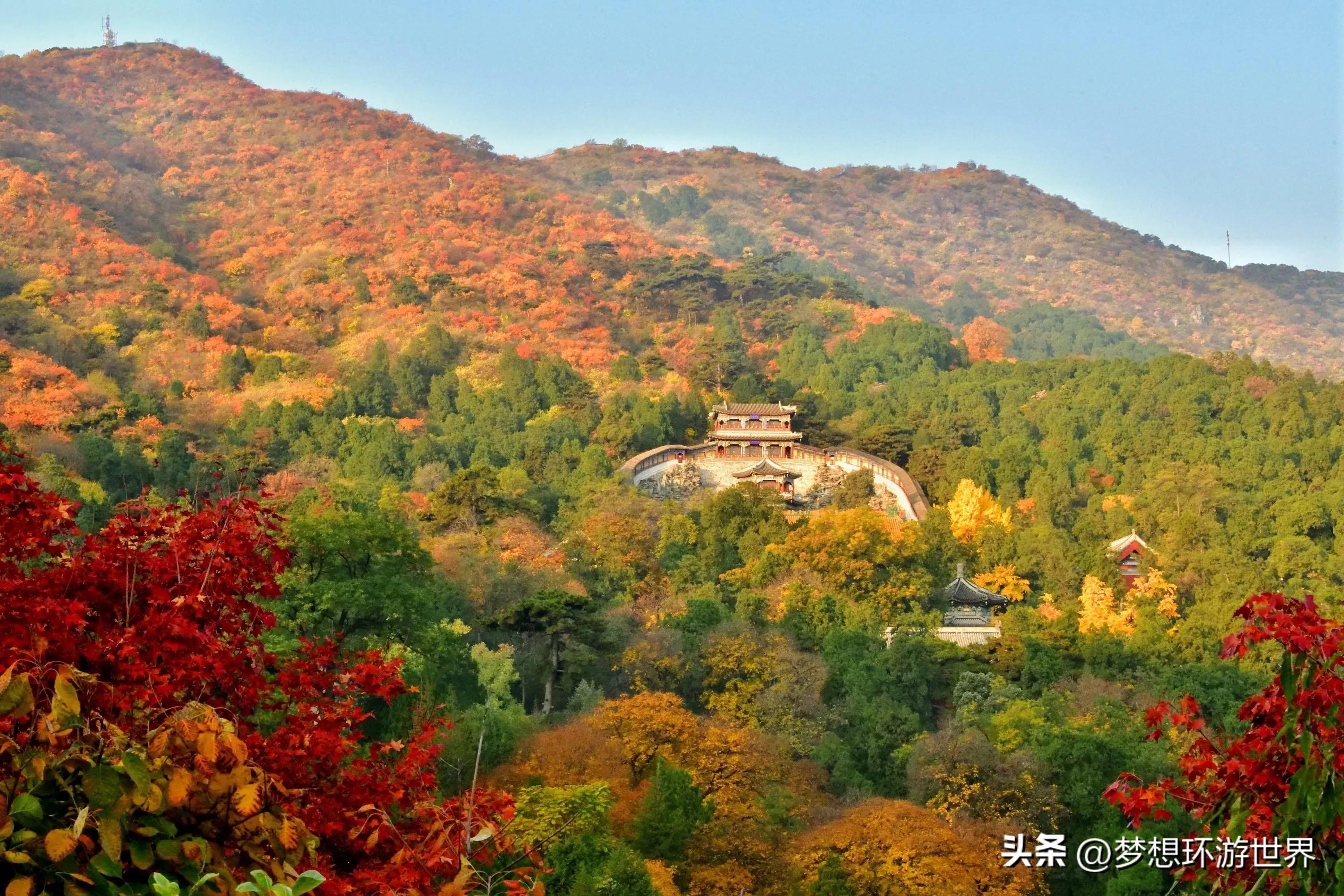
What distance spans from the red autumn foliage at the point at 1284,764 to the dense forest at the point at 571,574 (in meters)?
0.02

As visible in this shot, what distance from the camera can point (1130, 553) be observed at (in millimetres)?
31484

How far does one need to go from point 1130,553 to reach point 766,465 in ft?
32.0

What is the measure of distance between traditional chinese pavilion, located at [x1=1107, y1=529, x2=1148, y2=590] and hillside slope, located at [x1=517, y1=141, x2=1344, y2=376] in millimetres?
58325

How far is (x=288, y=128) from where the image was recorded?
79188mm

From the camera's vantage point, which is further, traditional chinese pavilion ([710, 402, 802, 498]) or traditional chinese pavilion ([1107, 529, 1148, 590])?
traditional chinese pavilion ([710, 402, 802, 498])

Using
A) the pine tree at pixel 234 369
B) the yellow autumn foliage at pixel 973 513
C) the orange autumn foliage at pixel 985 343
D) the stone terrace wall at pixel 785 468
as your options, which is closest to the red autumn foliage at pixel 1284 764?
the yellow autumn foliage at pixel 973 513

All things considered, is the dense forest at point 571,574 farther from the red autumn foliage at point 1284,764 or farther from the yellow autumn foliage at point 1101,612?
the yellow autumn foliage at point 1101,612

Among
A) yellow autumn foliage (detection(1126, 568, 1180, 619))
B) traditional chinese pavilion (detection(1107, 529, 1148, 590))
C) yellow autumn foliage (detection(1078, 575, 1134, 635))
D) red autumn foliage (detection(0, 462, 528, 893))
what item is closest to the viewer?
red autumn foliage (detection(0, 462, 528, 893))

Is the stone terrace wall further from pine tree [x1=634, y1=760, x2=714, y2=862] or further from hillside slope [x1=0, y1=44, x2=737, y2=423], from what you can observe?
pine tree [x1=634, y1=760, x2=714, y2=862]

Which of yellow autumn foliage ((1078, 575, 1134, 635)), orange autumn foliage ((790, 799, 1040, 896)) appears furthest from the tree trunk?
yellow autumn foliage ((1078, 575, 1134, 635))

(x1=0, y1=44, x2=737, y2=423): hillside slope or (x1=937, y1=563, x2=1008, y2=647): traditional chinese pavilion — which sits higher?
(x1=0, y1=44, x2=737, y2=423): hillside slope

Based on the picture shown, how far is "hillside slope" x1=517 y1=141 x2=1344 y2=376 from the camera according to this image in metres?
98.3

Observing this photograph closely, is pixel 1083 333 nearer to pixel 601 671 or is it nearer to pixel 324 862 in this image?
pixel 601 671

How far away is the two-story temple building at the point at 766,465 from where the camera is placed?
37.0m
